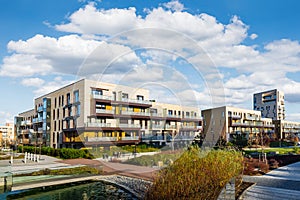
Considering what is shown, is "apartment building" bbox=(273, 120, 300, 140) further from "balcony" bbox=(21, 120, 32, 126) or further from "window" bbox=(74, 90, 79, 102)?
"balcony" bbox=(21, 120, 32, 126)

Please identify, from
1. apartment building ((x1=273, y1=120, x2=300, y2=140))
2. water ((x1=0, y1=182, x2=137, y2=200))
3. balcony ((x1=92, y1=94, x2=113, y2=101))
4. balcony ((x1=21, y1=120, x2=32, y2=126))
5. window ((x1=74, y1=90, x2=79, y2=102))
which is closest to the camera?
water ((x1=0, y1=182, x2=137, y2=200))

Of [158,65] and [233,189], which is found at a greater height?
[158,65]

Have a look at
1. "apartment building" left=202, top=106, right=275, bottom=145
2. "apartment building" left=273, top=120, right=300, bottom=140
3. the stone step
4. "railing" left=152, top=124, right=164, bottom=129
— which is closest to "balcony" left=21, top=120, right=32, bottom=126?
"railing" left=152, top=124, right=164, bottom=129

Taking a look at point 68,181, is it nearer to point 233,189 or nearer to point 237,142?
point 233,189

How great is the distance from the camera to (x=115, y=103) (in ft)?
111

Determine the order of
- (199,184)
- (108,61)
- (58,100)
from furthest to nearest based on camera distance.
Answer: (58,100) < (108,61) < (199,184)

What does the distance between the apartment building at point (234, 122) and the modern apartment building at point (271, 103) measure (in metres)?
22.3

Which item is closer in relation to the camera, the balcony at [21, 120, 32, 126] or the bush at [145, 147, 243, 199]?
the bush at [145, 147, 243, 199]

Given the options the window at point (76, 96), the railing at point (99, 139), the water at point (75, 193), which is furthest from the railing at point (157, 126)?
the water at point (75, 193)

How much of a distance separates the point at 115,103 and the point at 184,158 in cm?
2535

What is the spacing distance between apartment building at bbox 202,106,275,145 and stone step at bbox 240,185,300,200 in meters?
32.7

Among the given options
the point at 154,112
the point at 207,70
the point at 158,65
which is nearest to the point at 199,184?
the point at 207,70

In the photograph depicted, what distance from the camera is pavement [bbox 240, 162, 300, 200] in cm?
1015

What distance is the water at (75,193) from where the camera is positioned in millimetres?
11586
